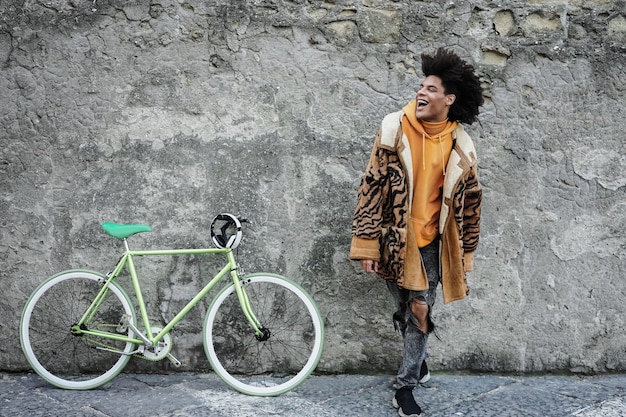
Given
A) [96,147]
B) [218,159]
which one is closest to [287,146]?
[218,159]

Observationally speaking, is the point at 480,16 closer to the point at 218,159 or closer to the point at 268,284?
the point at 218,159

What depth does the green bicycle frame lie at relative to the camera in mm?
3971

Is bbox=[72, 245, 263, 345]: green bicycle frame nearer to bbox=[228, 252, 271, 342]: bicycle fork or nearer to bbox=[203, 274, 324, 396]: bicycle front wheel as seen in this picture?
bbox=[228, 252, 271, 342]: bicycle fork

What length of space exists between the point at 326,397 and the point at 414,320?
699 mm

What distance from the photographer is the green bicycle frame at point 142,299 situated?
3971 millimetres

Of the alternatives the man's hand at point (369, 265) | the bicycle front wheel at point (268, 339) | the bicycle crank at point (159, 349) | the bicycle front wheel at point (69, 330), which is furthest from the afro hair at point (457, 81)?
the bicycle front wheel at point (69, 330)

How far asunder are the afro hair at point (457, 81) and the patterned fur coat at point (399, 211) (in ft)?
Answer: 0.43

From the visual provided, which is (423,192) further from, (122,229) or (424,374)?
(122,229)

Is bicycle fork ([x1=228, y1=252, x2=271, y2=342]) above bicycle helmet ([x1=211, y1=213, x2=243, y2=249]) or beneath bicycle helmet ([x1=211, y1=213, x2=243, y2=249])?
beneath

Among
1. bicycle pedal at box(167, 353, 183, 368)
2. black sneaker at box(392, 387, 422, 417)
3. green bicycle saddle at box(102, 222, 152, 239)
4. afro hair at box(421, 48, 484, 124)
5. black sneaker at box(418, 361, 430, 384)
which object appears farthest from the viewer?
black sneaker at box(418, 361, 430, 384)

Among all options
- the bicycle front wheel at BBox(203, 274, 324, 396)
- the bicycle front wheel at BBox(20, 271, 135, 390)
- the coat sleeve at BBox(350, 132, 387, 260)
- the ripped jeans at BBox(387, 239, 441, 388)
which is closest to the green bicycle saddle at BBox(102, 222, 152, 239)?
the bicycle front wheel at BBox(20, 271, 135, 390)

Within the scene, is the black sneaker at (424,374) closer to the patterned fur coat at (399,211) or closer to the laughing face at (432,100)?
the patterned fur coat at (399,211)

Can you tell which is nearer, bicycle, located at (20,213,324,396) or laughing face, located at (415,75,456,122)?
laughing face, located at (415,75,456,122)

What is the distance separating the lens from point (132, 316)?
4012 mm
